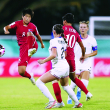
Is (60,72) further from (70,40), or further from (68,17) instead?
(68,17)

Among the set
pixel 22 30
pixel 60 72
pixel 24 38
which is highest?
pixel 22 30

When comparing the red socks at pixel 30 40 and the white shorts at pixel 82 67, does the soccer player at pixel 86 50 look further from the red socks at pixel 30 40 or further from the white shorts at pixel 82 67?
the red socks at pixel 30 40

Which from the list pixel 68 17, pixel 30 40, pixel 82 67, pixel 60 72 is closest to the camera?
pixel 60 72

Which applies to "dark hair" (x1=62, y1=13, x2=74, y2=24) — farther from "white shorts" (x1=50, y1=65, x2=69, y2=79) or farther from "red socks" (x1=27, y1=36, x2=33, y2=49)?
"red socks" (x1=27, y1=36, x2=33, y2=49)

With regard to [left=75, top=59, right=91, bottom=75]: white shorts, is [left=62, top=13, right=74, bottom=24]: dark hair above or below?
above

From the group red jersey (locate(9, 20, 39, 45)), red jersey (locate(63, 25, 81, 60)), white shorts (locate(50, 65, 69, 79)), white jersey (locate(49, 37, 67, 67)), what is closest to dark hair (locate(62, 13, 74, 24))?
red jersey (locate(63, 25, 81, 60))

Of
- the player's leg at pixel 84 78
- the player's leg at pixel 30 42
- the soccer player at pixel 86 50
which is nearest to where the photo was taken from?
the player's leg at pixel 84 78

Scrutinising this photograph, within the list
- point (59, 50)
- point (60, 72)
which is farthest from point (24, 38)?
point (60, 72)

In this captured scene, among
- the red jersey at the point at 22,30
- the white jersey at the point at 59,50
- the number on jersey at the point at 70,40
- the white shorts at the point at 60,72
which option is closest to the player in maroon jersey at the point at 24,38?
the red jersey at the point at 22,30

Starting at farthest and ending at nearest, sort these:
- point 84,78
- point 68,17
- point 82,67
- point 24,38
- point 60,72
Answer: point 24,38 → point 82,67 → point 84,78 → point 68,17 → point 60,72

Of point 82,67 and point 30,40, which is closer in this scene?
point 82,67

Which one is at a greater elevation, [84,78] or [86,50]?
[86,50]

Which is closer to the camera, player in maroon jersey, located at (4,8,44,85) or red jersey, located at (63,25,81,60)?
red jersey, located at (63,25,81,60)

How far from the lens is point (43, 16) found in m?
21.9
